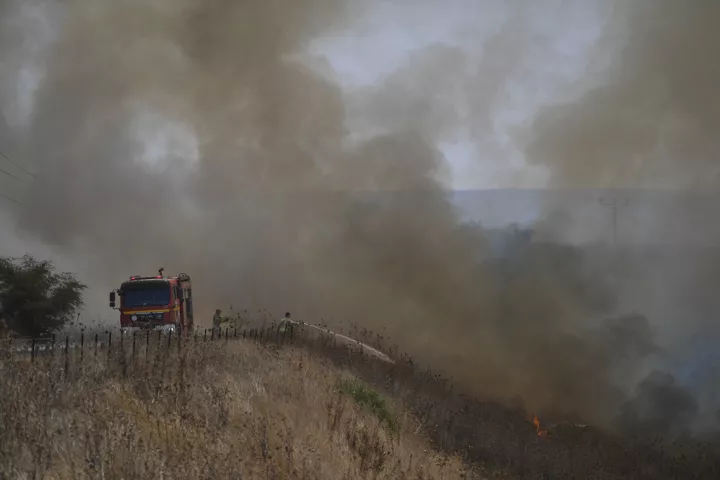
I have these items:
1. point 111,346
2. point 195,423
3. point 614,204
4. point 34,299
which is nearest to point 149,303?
point 34,299

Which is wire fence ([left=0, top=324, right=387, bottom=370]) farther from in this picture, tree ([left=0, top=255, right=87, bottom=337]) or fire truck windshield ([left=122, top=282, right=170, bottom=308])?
tree ([left=0, top=255, right=87, bottom=337])

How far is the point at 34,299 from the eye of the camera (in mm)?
24344

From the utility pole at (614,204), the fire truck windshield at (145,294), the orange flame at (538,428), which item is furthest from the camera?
the utility pole at (614,204)

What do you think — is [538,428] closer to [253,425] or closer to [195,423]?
[253,425]

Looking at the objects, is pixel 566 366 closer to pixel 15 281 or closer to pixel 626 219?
pixel 626 219

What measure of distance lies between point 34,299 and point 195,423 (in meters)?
16.7

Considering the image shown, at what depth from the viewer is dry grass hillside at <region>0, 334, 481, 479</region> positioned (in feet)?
26.4

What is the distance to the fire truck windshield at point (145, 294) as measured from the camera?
878 inches

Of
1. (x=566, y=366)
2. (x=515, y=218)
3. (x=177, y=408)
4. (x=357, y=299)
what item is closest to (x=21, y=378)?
(x=177, y=408)

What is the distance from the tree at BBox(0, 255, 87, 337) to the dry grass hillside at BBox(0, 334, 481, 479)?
457 inches

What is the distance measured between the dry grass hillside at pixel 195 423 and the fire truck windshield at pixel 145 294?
27.6 ft

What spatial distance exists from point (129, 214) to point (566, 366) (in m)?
21.5

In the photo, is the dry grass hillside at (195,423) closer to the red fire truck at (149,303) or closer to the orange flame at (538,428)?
the orange flame at (538,428)

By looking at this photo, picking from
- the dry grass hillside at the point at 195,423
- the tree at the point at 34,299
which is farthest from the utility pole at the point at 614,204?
the tree at the point at 34,299
